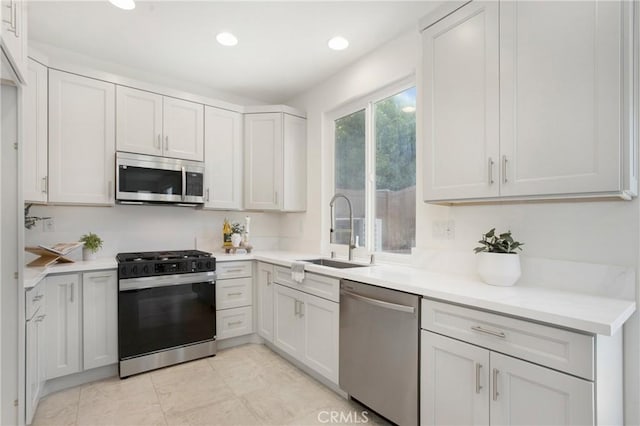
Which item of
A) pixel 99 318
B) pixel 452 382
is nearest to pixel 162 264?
pixel 99 318

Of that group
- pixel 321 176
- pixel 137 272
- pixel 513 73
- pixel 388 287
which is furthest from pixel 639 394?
pixel 137 272

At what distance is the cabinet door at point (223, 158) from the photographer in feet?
11.1

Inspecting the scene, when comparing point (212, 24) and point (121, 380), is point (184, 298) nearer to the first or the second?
point (121, 380)

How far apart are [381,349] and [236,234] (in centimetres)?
217

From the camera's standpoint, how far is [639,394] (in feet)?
4.55

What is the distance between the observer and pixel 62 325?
2.37 meters

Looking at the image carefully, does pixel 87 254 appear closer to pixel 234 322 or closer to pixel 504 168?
pixel 234 322

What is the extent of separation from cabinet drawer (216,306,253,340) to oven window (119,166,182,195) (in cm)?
129

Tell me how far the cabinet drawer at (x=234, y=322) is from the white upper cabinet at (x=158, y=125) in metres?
1.61

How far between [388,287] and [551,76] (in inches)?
51.6

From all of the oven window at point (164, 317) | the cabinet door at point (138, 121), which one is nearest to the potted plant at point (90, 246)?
the oven window at point (164, 317)

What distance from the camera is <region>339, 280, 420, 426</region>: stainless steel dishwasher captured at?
1718mm

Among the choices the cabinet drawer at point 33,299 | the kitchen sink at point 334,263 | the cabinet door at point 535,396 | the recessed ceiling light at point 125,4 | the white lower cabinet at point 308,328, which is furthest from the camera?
the kitchen sink at point 334,263

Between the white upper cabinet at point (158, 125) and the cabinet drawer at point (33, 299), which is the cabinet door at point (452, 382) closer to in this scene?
the cabinet drawer at point (33, 299)
